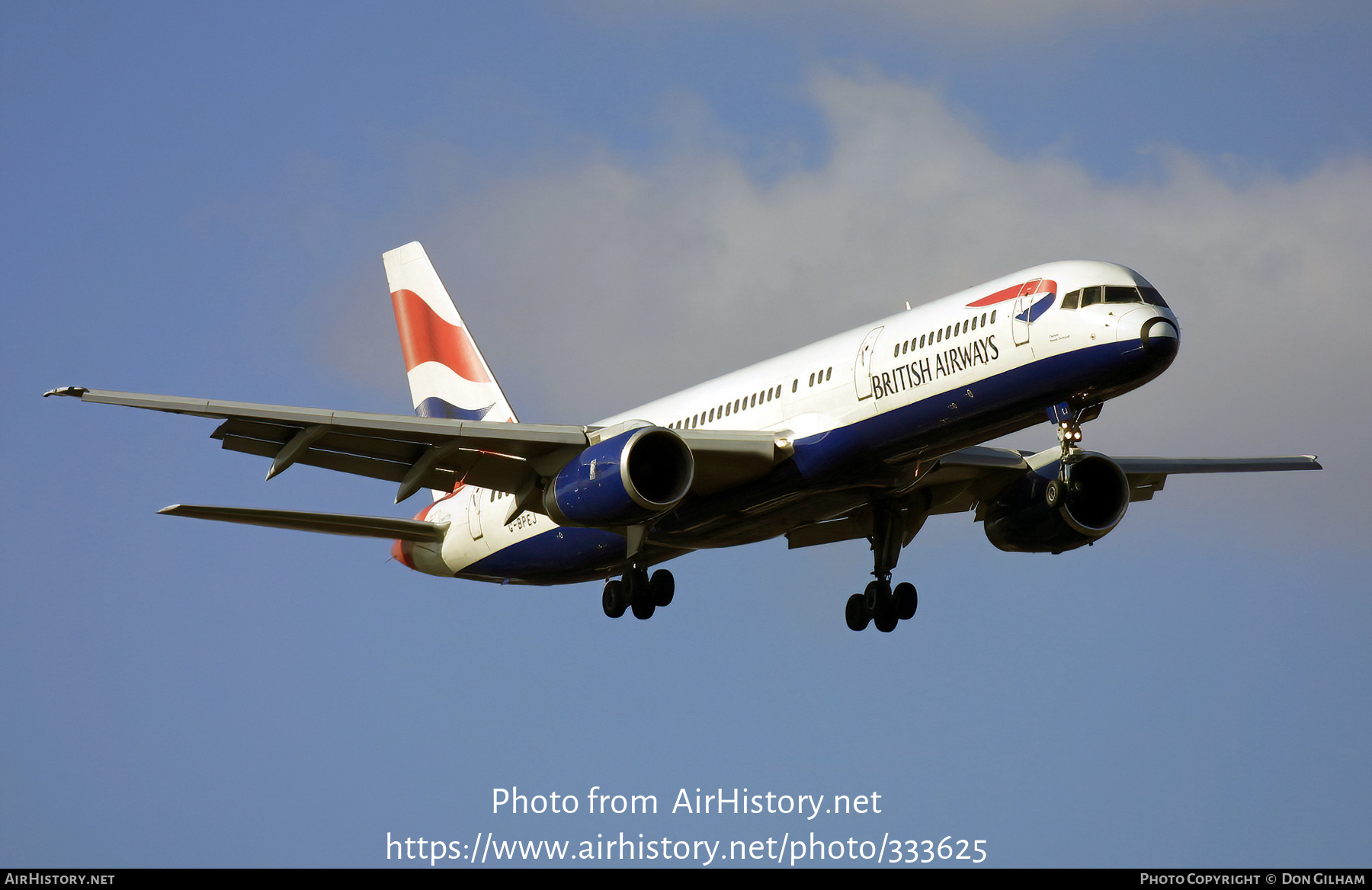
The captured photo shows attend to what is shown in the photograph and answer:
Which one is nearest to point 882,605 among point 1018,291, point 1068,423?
point 1068,423

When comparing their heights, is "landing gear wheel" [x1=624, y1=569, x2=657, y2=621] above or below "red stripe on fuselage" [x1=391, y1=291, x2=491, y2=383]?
below

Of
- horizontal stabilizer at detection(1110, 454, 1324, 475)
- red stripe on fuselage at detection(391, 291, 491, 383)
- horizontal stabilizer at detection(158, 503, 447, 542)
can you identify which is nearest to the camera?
horizontal stabilizer at detection(158, 503, 447, 542)

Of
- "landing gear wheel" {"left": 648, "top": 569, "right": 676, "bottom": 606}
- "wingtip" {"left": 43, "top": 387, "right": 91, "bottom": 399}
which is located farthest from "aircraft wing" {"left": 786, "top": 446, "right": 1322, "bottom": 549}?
"wingtip" {"left": 43, "top": 387, "right": 91, "bottom": 399}

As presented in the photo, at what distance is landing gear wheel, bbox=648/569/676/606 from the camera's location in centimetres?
3581

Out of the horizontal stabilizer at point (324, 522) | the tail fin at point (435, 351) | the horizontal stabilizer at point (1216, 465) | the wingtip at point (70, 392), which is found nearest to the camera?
the wingtip at point (70, 392)

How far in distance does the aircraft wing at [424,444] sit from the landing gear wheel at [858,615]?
609 cm

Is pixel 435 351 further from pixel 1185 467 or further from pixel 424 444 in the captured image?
pixel 1185 467

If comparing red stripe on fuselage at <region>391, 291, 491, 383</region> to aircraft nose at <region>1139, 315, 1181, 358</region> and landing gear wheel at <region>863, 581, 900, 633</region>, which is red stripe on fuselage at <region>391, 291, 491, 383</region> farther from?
aircraft nose at <region>1139, 315, 1181, 358</region>

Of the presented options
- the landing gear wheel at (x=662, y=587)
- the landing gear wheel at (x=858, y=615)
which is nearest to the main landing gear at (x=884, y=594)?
the landing gear wheel at (x=858, y=615)

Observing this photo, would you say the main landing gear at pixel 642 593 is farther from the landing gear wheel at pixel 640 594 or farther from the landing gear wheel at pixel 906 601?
the landing gear wheel at pixel 906 601

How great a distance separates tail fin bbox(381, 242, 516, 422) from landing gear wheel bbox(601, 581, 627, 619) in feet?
20.1

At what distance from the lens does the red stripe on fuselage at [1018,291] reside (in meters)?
28.0

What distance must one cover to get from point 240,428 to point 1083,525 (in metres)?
16.3

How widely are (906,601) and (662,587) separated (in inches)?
198
